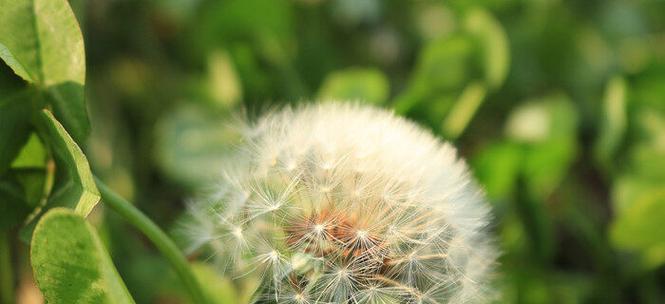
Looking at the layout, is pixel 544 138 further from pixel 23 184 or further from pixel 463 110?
pixel 23 184

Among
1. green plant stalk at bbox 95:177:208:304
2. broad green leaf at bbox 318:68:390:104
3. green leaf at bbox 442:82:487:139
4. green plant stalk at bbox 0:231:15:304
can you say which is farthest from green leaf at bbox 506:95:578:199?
green plant stalk at bbox 0:231:15:304

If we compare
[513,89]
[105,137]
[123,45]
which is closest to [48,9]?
[105,137]

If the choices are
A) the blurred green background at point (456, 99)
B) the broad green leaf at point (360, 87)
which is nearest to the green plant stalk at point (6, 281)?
the blurred green background at point (456, 99)

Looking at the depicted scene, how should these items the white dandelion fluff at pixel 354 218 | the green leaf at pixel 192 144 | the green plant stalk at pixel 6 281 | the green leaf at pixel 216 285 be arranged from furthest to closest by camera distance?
the green leaf at pixel 192 144 → the green plant stalk at pixel 6 281 → the green leaf at pixel 216 285 → the white dandelion fluff at pixel 354 218

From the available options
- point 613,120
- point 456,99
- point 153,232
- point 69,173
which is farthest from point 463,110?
point 69,173

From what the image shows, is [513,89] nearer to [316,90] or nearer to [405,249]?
[316,90]

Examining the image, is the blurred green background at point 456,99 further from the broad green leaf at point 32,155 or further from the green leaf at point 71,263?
the green leaf at point 71,263
